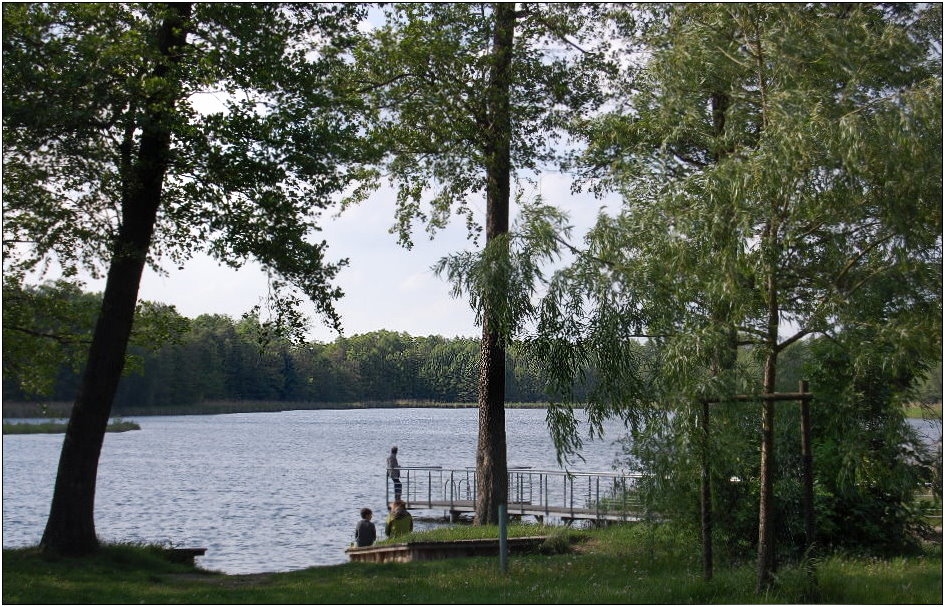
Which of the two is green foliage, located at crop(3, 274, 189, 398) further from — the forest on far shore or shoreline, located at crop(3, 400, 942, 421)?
shoreline, located at crop(3, 400, 942, 421)

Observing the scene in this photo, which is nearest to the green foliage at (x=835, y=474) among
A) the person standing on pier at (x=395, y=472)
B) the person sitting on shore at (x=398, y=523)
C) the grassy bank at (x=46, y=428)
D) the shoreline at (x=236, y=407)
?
the person sitting on shore at (x=398, y=523)

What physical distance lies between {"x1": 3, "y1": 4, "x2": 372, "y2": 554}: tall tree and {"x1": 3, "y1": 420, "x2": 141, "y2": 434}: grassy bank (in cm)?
5171

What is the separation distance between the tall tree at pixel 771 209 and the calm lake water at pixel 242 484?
4.34 m

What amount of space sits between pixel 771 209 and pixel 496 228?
7567 millimetres

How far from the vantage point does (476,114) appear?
640 inches

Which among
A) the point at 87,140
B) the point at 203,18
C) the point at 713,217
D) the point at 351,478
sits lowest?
the point at 351,478

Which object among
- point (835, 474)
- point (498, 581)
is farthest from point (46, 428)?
point (835, 474)

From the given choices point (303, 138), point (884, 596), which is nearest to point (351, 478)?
point (303, 138)

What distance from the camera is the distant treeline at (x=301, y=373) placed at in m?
78.7

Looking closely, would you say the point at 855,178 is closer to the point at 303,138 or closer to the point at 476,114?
the point at 303,138

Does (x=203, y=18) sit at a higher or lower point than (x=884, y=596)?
higher

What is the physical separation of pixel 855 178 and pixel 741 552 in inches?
204

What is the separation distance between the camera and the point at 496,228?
16250 millimetres

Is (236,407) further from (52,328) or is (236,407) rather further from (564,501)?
(52,328)
